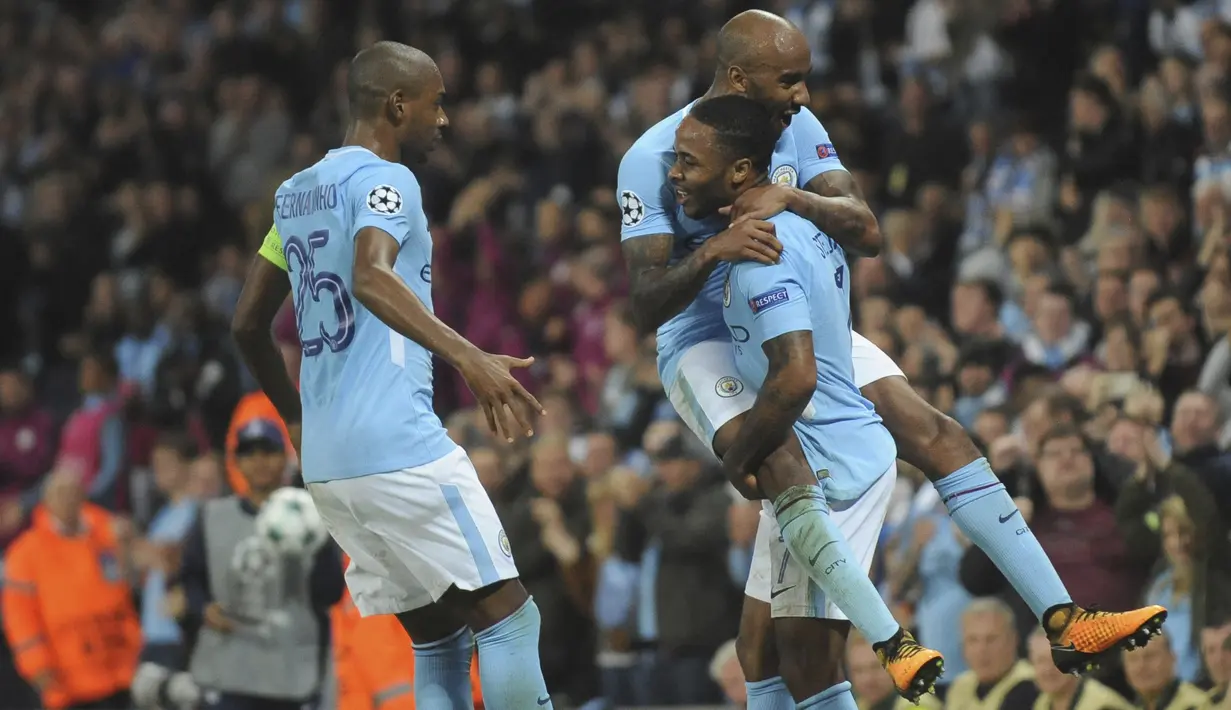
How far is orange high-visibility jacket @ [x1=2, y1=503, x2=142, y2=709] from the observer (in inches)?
494

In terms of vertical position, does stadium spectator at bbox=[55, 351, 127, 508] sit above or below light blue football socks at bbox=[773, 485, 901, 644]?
above

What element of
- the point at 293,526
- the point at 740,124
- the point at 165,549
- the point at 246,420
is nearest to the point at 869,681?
the point at 293,526

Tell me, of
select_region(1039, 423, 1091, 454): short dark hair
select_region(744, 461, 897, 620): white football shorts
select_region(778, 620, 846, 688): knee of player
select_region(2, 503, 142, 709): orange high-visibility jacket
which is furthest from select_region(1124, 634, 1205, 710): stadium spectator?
select_region(2, 503, 142, 709): orange high-visibility jacket

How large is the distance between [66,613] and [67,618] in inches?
1.4

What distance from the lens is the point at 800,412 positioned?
586cm

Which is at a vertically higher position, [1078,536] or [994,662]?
[1078,536]

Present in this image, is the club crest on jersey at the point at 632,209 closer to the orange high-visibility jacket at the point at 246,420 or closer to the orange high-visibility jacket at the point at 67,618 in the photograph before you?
the orange high-visibility jacket at the point at 246,420

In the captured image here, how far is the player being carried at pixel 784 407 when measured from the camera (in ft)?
19.3

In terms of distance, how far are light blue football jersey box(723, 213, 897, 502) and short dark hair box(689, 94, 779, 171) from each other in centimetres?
23

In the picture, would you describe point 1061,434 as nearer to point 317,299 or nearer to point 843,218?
point 843,218

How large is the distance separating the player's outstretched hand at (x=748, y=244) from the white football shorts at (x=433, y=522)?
105 cm

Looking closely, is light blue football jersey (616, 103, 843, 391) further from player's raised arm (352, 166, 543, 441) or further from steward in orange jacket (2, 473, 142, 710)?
steward in orange jacket (2, 473, 142, 710)

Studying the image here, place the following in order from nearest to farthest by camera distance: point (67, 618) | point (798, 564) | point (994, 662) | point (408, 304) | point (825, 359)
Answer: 1. point (408, 304)
2. point (798, 564)
3. point (825, 359)
4. point (994, 662)
5. point (67, 618)

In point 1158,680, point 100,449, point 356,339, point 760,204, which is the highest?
point 760,204
